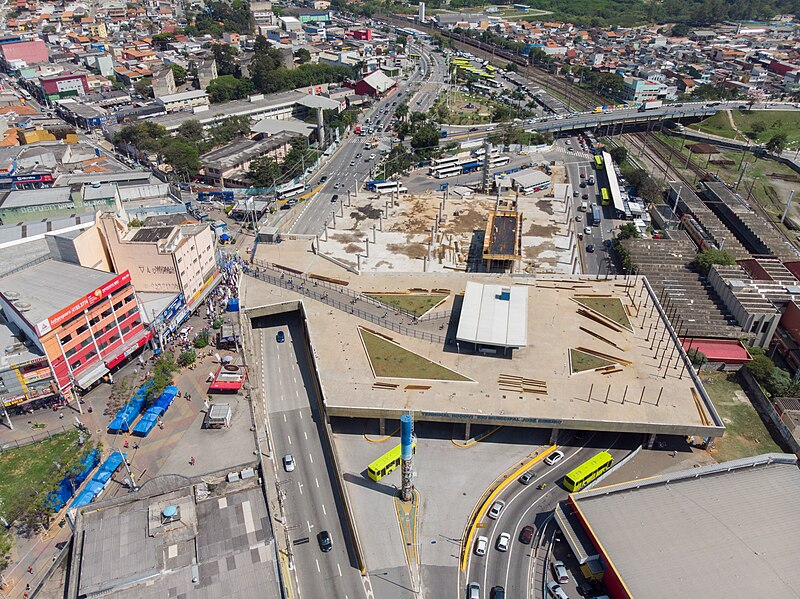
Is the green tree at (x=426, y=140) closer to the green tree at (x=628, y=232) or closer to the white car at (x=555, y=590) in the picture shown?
the green tree at (x=628, y=232)

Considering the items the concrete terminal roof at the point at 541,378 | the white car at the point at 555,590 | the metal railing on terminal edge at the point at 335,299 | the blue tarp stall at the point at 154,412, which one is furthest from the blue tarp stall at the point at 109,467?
the white car at the point at 555,590

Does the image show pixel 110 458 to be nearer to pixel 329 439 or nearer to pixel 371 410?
pixel 329 439

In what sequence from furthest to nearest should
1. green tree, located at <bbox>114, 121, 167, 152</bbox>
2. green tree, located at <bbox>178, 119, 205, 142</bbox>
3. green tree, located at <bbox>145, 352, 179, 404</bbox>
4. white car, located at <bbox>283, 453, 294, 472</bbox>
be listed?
green tree, located at <bbox>178, 119, 205, 142</bbox>, green tree, located at <bbox>114, 121, 167, 152</bbox>, green tree, located at <bbox>145, 352, 179, 404</bbox>, white car, located at <bbox>283, 453, 294, 472</bbox>

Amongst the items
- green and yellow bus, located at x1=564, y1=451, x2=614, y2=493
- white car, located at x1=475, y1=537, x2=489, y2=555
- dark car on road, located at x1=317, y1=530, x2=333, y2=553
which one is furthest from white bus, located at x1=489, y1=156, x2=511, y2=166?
dark car on road, located at x1=317, y1=530, x2=333, y2=553

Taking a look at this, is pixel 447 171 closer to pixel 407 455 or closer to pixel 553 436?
pixel 553 436

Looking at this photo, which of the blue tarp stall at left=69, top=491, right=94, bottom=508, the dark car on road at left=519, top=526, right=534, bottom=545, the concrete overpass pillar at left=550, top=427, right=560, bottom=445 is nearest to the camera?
the dark car on road at left=519, top=526, right=534, bottom=545

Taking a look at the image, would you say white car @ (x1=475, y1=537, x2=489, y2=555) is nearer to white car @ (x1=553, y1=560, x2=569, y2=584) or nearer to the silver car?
the silver car

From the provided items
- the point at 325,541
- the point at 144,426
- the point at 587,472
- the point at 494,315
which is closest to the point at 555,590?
the point at 587,472
